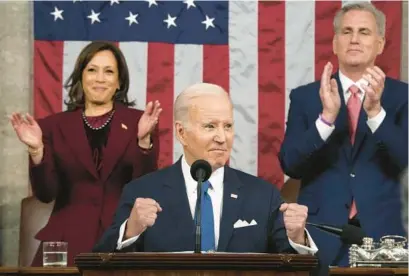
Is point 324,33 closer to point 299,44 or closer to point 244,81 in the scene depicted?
point 299,44

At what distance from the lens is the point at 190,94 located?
5266 mm

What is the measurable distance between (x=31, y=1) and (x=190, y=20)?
1094 millimetres

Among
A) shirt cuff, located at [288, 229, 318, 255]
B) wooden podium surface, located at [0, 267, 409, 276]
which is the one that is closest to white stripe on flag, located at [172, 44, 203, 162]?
wooden podium surface, located at [0, 267, 409, 276]

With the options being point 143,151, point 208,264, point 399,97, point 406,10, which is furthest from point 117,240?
point 406,10

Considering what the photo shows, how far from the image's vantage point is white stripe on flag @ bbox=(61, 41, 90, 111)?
23.9ft

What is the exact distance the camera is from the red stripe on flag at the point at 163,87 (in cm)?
734

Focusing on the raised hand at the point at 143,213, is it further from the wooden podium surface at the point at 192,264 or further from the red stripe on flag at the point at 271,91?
the red stripe on flag at the point at 271,91

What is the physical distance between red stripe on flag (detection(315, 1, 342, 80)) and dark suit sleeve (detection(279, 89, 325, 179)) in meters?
0.45

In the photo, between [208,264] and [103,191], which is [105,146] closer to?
[103,191]

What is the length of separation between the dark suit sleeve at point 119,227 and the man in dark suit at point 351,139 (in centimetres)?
173

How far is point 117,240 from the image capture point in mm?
4766

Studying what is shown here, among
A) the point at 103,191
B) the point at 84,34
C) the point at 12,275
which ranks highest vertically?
the point at 84,34

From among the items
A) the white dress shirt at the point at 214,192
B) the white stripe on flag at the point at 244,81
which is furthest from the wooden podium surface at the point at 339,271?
the white stripe on flag at the point at 244,81

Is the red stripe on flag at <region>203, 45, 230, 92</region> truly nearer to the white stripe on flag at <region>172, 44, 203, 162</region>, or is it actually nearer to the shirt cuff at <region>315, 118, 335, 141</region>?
the white stripe on flag at <region>172, 44, 203, 162</region>
